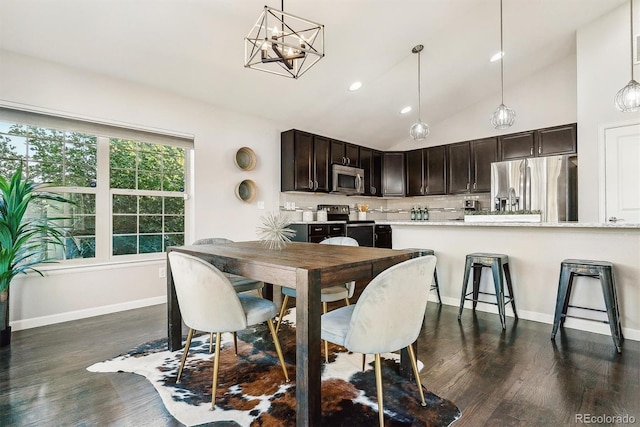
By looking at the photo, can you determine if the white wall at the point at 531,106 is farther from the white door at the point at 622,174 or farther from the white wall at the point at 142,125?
the white wall at the point at 142,125

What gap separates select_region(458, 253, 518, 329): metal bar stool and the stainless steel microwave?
277 cm

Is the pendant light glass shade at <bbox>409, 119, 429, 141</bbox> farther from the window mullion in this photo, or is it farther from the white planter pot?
the window mullion

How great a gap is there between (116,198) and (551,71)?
6543 millimetres

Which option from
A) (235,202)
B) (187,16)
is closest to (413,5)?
(187,16)

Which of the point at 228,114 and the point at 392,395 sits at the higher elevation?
the point at 228,114

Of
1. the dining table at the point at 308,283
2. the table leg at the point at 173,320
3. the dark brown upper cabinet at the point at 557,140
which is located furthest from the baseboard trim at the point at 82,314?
the dark brown upper cabinet at the point at 557,140

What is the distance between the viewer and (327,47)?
358 centimetres

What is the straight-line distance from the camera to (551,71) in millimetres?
5000

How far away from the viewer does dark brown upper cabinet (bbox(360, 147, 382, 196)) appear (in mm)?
6141

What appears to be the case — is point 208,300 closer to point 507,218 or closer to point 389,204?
point 507,218

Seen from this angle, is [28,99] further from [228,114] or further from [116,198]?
[228,114]

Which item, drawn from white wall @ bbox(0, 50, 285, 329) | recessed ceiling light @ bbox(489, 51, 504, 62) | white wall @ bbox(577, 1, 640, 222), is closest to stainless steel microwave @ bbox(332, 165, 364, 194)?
white wall @ bbox(0, 50, 285, 329)

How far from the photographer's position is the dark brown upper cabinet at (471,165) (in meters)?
5.38

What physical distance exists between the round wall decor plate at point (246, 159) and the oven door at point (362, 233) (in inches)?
76.1
